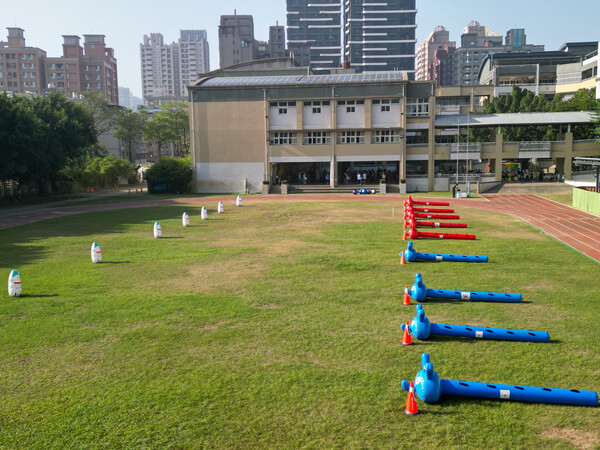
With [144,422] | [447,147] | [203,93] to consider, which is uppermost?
[203,93]

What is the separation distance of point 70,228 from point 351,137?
30229mm

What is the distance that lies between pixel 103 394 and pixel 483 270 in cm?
1145

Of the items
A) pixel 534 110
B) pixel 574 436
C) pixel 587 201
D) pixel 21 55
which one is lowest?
pixel 574 436

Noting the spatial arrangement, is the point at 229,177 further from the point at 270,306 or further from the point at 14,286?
the point at 270,306

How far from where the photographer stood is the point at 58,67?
13225 cm

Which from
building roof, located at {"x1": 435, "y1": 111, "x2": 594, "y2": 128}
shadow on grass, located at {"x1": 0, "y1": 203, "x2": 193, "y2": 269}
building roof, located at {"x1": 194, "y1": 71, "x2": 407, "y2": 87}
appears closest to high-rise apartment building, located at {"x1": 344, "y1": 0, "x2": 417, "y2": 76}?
building roof, located at {"x1": 435, "y1": 111, "x2": 594, "y2": 128}

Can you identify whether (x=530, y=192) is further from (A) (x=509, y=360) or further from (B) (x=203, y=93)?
(A) (x=509, y=360)

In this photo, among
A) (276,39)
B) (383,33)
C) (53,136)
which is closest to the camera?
(53,136)

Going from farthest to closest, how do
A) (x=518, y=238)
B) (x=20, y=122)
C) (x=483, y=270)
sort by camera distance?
1. (x=20, y=122)
2. (x=518, y=238)
3. (x=483, y=270)

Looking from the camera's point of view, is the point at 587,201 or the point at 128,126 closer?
the point at 587,201

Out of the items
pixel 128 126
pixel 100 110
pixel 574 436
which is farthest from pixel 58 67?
pixel 574 436

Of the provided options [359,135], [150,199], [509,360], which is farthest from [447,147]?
[509,360]

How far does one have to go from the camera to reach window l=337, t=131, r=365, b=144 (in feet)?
162

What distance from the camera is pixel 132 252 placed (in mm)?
18719
